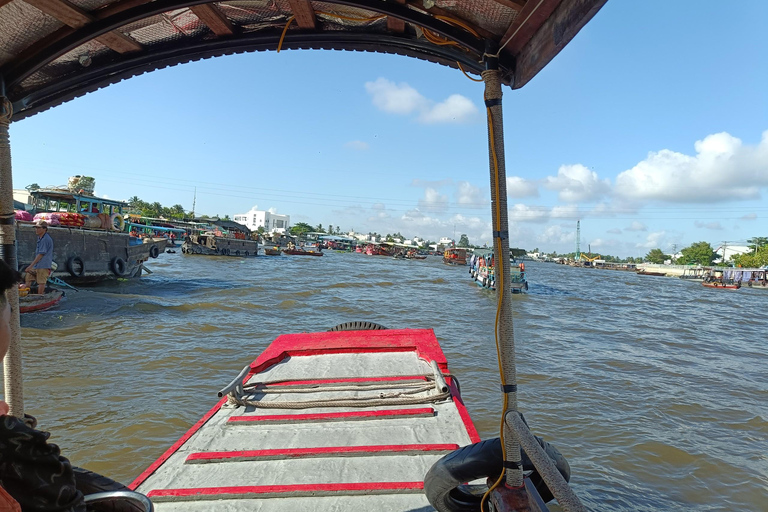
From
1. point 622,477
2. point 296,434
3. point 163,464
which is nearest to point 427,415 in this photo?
point 296,434

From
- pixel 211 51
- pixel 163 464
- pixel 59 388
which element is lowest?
pixel 59 388

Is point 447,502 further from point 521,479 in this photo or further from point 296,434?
point 296,434

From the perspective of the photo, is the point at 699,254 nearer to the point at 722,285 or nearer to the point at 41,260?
the point at 722,285

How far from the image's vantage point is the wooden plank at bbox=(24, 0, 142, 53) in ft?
6.37

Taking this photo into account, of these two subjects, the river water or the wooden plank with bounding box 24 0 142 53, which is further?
the river water

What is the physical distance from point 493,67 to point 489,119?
0.79 feet

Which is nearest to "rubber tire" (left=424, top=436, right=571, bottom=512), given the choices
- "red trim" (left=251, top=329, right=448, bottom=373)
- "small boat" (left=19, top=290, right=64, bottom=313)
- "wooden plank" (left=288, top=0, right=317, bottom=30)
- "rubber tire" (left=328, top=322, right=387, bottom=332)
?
"red trim" (left=251, top=329, right=448, bottom=373)

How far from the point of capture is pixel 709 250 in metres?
88.2

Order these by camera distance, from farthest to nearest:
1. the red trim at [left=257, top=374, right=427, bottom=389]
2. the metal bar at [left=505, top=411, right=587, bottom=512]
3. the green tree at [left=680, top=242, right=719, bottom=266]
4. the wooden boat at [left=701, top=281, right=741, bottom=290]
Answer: the green tree at [left=680, top=242, right=719, bottom=266] → the wooden boat at [left=701, top=281, right=741, bottom=290] → the red trim at [left=257, top=374, right=427, bottom=389] → the metal bar at [left=505, top=411, right=587, bottom=512]

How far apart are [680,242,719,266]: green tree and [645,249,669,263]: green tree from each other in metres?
16.9

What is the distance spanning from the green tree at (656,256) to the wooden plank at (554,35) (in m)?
133

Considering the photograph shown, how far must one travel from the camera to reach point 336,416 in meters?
3.04

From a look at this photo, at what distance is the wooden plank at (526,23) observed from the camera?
5.50 ft

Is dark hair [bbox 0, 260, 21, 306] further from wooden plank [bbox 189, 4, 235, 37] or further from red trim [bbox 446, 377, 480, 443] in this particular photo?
red trim [bbox 446, 377, 480, 443]
